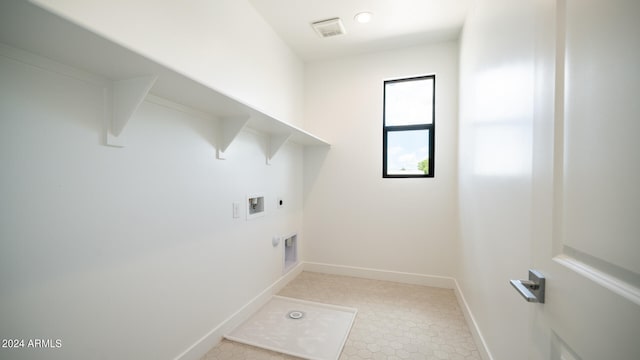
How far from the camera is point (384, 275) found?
3037mm

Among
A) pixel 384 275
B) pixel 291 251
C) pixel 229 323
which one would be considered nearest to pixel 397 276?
pixel 384 275

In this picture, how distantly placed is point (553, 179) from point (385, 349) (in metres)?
1.68

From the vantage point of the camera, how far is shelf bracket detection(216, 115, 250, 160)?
184 centimetres

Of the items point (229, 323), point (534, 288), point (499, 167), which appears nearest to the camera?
point (534, 288)

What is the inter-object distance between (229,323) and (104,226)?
123cm

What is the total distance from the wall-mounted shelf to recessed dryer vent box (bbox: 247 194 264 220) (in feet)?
2.38

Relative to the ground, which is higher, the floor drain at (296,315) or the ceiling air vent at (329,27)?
the ceiling air vent at (329,27)

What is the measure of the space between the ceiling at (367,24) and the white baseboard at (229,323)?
270cm

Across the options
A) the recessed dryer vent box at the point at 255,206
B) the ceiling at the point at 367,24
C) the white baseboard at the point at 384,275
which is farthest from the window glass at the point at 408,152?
the recessed dryer vent box at the point at 255,206

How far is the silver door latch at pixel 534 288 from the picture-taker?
68 cm

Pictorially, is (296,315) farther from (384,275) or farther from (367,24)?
(367,24)

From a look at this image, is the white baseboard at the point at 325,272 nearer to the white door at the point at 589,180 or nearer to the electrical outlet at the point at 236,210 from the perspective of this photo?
the electrical outlet at the point at 236,210

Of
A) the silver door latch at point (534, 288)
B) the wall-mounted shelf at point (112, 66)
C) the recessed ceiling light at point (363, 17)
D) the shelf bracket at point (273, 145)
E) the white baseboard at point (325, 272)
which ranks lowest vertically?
the white baseboard at point (325, 272)

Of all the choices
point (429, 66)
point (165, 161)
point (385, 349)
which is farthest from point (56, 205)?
point (429, 66)
